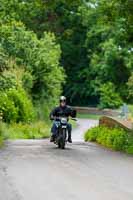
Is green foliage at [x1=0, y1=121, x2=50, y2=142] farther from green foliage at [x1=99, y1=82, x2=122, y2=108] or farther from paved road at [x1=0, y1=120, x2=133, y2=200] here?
green foliage at [x1=99, y1=82, x2=122, y2=108]

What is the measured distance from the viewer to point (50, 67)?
4488 centimetres

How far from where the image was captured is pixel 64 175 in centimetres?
1425

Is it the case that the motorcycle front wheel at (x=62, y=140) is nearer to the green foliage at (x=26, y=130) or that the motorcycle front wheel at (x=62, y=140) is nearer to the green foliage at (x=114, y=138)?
the green foliage at (x=114, y=138)

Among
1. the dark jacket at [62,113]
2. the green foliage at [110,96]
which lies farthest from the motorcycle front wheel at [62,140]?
the green foliage at [110,96]

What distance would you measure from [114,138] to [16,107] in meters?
16.0

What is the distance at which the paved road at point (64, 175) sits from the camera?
11.7 m

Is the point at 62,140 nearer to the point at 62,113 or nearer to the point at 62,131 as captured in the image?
the point at 62,131

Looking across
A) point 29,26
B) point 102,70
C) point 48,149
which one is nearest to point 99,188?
point 48,149

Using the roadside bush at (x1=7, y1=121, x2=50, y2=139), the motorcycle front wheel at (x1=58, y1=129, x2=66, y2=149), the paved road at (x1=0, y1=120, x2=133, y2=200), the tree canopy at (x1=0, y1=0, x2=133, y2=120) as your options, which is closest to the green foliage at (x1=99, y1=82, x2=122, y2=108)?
the tree canopy at (x1=0, y1=0, x2=133, y2=120)

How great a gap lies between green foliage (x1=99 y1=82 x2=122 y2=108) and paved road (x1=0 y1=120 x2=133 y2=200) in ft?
159

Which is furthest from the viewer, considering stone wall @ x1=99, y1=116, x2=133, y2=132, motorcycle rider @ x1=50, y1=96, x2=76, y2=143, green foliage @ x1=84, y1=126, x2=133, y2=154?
stone wall @ x1=99, y1=116, x2=133, y2=132

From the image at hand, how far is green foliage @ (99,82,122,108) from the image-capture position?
2724 inches

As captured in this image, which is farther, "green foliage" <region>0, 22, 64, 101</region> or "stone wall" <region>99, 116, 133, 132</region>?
"green foliage" <region>0, 22, 64, 101</region>

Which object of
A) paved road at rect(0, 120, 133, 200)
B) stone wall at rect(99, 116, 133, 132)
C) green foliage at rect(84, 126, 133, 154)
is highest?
stone wall at rect(99, 116, 133, 132)
